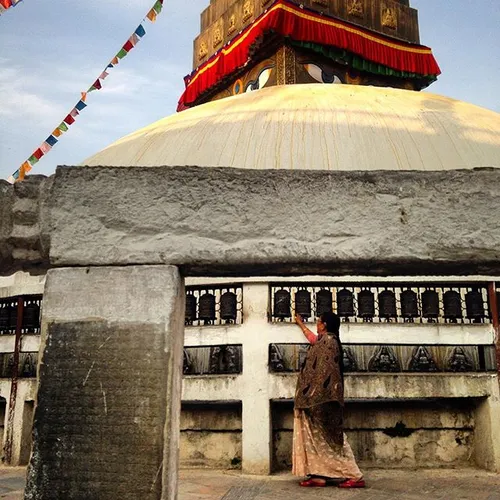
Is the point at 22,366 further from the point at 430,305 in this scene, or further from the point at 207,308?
the point at 430,305

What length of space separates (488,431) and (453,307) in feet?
4.22

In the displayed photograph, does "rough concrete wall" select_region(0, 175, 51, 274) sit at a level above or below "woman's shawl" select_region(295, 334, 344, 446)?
above

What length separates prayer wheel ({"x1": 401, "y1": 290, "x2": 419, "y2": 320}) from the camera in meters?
5.91

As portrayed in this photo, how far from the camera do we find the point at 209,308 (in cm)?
607

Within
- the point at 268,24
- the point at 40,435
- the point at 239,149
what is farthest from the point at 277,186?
the point at 268,24

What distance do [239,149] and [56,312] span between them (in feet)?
18.0

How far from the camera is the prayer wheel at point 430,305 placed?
19.3ft

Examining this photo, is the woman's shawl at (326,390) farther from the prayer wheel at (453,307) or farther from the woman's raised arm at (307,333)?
the prayer wheel at (453,307)

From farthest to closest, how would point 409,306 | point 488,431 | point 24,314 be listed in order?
1. point 24,314
2. point 409,306
3. point 488,431

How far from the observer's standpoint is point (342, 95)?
31.0ft

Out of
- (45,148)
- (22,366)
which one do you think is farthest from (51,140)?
(22,366)

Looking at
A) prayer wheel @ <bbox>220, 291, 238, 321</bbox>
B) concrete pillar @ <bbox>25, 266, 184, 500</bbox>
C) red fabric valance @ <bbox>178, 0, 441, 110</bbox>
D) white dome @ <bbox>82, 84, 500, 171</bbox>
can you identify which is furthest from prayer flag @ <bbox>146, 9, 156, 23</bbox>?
concrete pillar @ <bbox>25, 266, 184, 500</bbox>

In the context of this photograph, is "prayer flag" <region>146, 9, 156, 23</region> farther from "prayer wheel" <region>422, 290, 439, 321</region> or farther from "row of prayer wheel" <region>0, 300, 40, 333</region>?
"prayer wheel" <region>422, 290, 439, 321</region>

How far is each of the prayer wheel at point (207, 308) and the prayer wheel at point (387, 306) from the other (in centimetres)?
182
